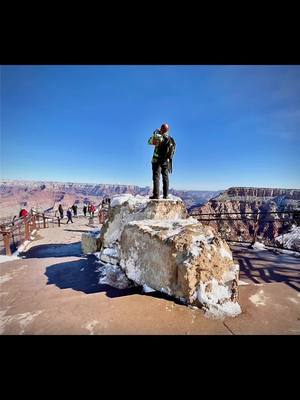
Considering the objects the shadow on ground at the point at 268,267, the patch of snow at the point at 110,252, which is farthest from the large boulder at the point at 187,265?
the shadow on ground at the point at 268,267

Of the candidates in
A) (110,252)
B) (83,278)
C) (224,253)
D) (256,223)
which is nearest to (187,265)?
(224,253)

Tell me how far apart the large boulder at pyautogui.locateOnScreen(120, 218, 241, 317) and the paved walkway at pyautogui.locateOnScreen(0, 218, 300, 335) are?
219 mm

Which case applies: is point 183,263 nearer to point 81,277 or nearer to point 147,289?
point 147,289

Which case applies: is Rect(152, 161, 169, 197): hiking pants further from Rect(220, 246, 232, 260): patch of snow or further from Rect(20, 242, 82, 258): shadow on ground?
Rect(20, 242, 82, 258): shadow on ground

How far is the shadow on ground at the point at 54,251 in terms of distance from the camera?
7176 mm

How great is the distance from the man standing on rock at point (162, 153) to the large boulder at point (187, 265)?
143 cm

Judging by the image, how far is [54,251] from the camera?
306 inches

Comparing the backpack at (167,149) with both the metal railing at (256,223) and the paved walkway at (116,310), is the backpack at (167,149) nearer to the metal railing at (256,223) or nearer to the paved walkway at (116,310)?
the metal railing at (256,223)

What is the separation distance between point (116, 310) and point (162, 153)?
3.61m

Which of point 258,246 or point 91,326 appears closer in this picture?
point 91,326

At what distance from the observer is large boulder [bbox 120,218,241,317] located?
3211 mm

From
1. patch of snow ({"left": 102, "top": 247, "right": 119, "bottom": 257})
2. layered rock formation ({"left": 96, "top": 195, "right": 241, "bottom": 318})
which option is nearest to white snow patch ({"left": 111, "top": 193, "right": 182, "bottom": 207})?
layered rock formation ({"left": 96, "top": 195, "right": 241, "bottom": 318})
